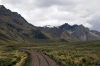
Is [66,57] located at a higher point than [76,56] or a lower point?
higher

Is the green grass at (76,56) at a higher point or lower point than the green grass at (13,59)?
higher

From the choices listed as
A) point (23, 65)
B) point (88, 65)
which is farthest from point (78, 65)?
point (23, 65)

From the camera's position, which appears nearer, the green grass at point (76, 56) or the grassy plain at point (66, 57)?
the green grass at point (76, 56)

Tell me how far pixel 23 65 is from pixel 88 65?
44.4ft

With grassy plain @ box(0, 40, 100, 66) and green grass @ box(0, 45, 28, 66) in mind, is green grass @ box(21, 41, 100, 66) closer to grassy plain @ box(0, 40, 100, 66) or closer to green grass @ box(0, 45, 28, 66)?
grassy plain @ box(0, 40, 100, 66)

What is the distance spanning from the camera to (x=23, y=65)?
38.9 metres

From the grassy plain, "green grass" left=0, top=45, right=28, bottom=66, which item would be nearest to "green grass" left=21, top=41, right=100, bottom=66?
the grassy plain

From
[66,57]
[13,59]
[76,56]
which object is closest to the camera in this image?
[66,57]

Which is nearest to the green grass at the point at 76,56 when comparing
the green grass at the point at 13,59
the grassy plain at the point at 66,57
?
the grassy plain at the point at 66,57

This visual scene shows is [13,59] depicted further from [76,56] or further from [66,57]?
[76,56]

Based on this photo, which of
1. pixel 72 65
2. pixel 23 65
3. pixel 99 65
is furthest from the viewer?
pixel 23 65

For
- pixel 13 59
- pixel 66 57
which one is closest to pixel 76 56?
pixel 66 57

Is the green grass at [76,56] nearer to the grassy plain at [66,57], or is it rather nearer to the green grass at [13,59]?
the grassy plain at [66,57]

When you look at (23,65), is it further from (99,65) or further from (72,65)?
(99,65)
